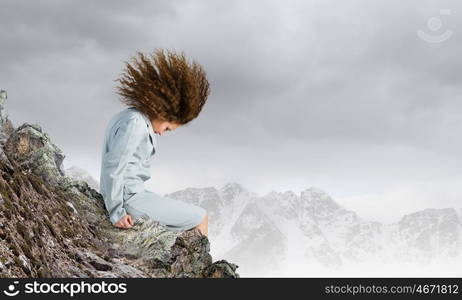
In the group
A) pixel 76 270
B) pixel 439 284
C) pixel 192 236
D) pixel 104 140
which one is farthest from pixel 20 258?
pixel 439 284

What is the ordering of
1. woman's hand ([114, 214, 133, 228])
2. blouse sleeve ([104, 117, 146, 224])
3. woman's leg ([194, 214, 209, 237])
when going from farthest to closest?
1. woman's leg ([194, 214, 209, 237])
2. woman's hand ([114, 214, 133, 228])
3. blouse sleeve ([104, 117, 146, 224])

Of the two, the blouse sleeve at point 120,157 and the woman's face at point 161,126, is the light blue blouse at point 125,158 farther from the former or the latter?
the woman's face at point 161,126

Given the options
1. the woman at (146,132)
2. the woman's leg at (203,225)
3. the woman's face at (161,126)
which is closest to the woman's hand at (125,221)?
the woman at (146,132)

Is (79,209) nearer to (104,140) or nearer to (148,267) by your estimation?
(148,267)

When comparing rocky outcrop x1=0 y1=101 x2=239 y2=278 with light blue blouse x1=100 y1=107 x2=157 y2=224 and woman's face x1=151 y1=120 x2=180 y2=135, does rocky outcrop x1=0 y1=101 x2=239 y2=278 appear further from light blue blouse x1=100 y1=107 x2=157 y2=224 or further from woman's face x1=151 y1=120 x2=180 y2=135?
woman's face x1=151 y1=120 x2=180 y2=135

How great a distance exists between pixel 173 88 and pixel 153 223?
2670mm

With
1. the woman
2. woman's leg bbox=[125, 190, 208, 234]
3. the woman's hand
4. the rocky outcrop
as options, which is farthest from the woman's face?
the rocky outcrop

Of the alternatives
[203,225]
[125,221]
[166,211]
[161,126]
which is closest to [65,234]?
[125,221]

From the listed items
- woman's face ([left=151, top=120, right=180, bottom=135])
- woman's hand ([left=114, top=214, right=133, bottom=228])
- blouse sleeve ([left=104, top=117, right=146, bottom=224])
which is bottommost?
woman's hand ([left=114, top=214, right=133, bottom=228])

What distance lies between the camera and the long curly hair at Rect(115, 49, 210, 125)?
Answer: 959 centimetres

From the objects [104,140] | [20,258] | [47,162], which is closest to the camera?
[20,258]

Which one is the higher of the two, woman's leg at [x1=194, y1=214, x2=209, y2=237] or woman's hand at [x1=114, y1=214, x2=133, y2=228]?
woman's leg at [x1=194, y1=214, x2=209, y2=237]

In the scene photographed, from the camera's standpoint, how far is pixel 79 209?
12055 millimetres

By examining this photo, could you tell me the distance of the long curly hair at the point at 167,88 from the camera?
9.59 meters
